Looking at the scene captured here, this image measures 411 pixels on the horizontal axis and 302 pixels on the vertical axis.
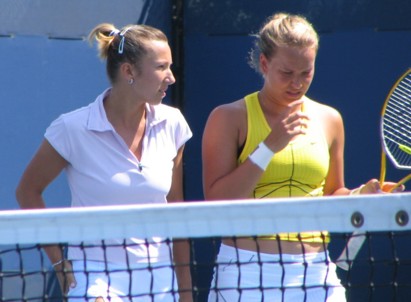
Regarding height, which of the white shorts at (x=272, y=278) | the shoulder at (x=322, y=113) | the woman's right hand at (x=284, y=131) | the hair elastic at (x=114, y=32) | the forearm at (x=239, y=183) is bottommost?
the white shorts at (x=272, y=278)

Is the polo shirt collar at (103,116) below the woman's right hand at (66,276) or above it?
above

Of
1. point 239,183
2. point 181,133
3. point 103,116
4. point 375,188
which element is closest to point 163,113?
point 181,133

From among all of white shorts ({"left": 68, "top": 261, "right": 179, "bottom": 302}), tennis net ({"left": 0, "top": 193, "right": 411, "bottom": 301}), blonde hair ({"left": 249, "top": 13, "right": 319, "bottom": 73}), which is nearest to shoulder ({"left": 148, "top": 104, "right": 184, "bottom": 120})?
blonde hair ({"left": 249, "top": 13, "right": 319, "bottom": 73})

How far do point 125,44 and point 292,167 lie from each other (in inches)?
28.6

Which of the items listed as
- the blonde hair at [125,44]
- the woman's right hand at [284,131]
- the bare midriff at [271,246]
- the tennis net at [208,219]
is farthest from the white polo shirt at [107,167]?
the tennis net at [208,219]

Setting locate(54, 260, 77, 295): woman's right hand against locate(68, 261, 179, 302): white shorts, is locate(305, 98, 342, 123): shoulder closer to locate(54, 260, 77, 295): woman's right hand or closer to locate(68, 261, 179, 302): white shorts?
locate(68, 261, 179, 302): white shorts

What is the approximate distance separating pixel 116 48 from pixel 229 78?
1500 mm

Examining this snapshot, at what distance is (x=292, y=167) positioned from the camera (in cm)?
361

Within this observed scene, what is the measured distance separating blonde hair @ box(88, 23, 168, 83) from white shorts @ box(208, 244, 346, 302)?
0.74 metres

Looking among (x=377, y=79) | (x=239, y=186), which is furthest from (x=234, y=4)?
(x=239, y=186)

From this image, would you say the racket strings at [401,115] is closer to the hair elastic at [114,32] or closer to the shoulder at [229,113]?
the shoulder at [229,113]

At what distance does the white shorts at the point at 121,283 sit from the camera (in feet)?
11.5

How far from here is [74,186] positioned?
370 cm

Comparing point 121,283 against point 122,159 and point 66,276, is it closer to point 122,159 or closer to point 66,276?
point 66,276
